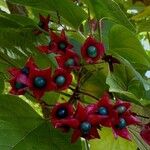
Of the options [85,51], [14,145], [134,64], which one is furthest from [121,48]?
[14,145]

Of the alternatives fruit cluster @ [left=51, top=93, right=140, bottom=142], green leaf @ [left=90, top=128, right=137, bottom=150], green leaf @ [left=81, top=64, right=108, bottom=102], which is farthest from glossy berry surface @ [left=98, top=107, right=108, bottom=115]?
green leaf @ [left=90, top=128, right=137, bottom=150]

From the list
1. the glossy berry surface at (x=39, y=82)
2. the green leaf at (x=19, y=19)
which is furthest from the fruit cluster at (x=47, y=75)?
the green leaf at (x=19, y=19)

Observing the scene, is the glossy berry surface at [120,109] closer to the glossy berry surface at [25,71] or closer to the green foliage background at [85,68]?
the green foliage background at [85,68]

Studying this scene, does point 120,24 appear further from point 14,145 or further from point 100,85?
point 14,145

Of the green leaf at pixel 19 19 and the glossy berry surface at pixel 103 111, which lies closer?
the glossy berry surface at pixel 103 111

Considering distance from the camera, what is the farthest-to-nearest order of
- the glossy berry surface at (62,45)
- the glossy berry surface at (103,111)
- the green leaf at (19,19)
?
the green leaf at (19,19) < the glossy berry surface at (62,45) < the glossy berry surface at (103,111)

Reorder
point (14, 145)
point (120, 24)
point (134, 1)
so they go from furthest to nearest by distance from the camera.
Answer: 1. point (134, 1)
2. point (120, 24)
3. point (14, 145)
